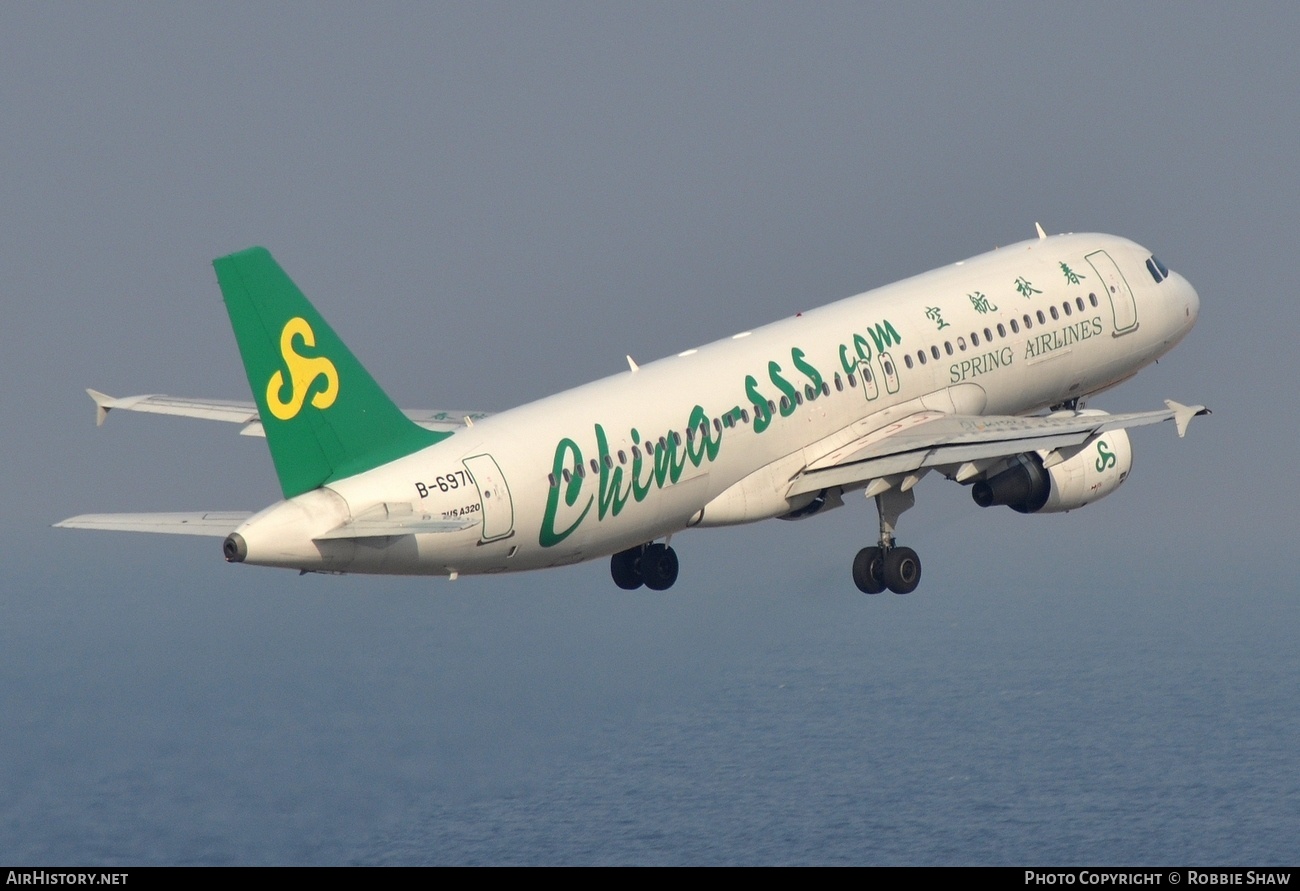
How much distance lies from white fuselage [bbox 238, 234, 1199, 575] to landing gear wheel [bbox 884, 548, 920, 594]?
9.14 feet

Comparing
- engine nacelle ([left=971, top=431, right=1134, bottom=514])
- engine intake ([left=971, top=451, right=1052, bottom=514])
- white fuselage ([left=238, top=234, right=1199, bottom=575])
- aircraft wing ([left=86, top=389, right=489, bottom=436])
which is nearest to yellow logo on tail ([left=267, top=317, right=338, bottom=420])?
white fuselage ([left=238, top=234, right=1199, bottom=575])

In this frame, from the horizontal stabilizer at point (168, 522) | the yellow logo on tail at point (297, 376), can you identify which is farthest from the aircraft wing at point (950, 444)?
the horizontal stabilizer at point (168, 522)

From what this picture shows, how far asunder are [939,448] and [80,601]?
3288 inches

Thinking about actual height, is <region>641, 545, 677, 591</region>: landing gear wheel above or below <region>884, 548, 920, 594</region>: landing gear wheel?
above

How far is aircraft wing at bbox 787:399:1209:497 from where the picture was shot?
1977 inches

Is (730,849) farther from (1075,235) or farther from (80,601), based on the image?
(1075,235)

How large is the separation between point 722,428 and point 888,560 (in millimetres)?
6206

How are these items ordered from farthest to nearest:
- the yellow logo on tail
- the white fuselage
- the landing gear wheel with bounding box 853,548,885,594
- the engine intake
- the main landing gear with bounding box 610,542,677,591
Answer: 1. the main landing gear with bounding box 610,542,677,591
2. the engine intake
3. the landing gear wheel with bounding box 853,548,885,594
4. the white fuselage
5. the yellow logo on tail

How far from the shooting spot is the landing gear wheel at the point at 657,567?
55562mm

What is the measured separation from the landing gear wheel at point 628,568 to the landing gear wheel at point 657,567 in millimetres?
160

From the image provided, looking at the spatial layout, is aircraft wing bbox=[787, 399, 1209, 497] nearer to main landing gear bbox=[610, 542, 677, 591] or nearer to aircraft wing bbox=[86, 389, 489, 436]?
main landing gear bbox=[610, 542, 677, 591]

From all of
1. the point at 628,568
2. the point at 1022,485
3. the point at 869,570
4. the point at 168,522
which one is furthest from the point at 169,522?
the point at 1022,485

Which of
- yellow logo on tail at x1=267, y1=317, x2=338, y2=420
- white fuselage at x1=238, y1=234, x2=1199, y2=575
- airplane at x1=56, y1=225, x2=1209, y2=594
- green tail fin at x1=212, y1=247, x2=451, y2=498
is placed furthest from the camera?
white fuselage at x1=238, y1=234, x2=1199, y2=575

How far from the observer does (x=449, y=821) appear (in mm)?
168500
